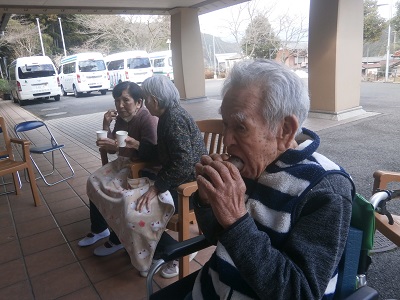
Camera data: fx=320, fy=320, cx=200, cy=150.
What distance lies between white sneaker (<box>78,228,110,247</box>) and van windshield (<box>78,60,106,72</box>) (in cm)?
1468

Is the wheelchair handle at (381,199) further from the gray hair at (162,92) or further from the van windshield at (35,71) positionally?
the van windshield at (35,71)

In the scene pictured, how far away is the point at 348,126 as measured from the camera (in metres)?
5.90

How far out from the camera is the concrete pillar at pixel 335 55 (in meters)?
5.90

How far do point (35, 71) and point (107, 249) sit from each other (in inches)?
563

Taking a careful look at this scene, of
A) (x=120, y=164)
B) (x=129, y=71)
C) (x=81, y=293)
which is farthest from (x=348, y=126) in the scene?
(x=129, y=71)

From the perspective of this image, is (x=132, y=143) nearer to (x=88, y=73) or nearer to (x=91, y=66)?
(x=88, y=73)

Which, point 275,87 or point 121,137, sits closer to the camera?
point 275,87

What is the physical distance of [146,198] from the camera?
1931 millimetres

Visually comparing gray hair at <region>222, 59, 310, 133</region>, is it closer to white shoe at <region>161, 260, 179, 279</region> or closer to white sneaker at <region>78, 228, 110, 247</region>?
white shoe at <region>161, 260, 179, 279</region>

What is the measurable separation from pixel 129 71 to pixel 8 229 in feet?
47.2

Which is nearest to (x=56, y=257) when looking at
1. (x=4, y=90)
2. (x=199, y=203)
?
(x=199, y=203)

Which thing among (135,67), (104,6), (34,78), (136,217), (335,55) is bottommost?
(136,217)

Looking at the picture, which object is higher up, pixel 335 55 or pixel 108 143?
pixel 335 55

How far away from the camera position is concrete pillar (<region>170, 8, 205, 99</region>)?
9.88 metres
